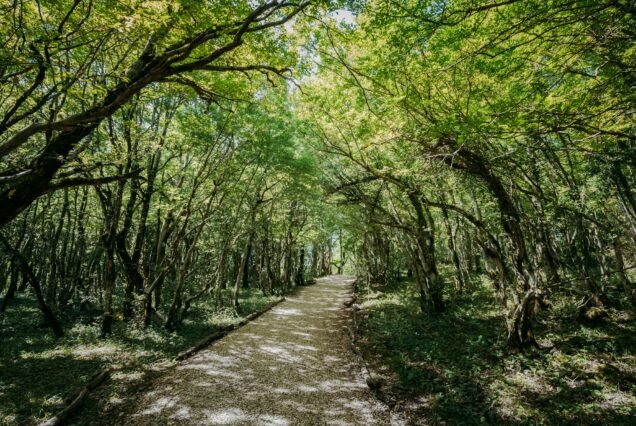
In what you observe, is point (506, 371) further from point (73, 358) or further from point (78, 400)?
point (73, 358)

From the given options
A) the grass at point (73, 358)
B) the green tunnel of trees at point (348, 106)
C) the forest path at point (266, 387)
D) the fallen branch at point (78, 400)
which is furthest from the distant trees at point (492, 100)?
the grass at point (73, 358)

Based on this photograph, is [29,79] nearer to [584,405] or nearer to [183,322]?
[183,322]

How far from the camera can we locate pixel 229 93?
22.7 feet

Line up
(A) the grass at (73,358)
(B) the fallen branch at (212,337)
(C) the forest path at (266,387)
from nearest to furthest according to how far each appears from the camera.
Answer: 1. (C) the forest path at (266,387)
2. (A) the grass at (73,358)
3. (B) the fallen branch at (212,337)

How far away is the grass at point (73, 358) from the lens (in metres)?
5.98

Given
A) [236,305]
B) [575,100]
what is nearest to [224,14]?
[575,100]

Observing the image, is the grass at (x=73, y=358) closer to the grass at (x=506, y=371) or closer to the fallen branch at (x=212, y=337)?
the fallen branch at (x=212, y=337)

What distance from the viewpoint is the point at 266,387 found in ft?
21.7

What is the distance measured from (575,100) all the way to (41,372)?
41.8 feet

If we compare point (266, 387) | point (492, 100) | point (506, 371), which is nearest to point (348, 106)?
point (492, 100)

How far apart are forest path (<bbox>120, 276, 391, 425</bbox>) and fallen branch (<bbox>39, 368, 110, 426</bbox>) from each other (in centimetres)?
101

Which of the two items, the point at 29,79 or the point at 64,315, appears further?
the point at 64,315

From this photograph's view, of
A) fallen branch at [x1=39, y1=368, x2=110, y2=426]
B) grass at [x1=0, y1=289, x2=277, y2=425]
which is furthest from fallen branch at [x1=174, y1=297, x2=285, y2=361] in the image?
fallen branch at [x1=39, y1=368, x2=110, y2=426]

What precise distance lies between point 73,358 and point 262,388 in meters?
6.06
